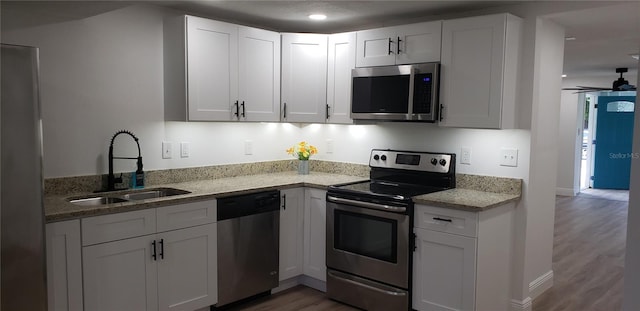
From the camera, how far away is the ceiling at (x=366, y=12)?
116 inches

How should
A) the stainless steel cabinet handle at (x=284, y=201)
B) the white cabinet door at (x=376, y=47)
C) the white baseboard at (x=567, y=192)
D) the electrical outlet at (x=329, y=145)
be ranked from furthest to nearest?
the white baseboard at (x=567, y=192) < the electrical outlet at (x=329, y=145) < the stainless steel cabinet handle at (x=284, y=201) < the white cabinet door at (x=376, y=47)

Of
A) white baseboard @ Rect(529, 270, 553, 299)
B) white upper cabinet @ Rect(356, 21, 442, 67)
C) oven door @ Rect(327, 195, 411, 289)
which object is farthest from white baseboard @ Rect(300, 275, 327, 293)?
white upper cabinet @ Rect(356, 21, 442, 67)

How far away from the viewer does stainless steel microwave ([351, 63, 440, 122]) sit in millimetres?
3338

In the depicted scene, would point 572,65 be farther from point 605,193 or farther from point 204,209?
point 204,209

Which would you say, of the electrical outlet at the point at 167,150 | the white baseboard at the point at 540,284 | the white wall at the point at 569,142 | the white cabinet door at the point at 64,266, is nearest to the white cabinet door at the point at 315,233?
the electrical outlet at the point at 167,150

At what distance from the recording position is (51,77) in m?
2.95

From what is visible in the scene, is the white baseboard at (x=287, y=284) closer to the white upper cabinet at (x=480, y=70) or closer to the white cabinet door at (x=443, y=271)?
the white cabinet door at (x=443, y=271)

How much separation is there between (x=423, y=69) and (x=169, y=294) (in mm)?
2276

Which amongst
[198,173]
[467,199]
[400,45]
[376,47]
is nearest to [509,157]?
[467,199]

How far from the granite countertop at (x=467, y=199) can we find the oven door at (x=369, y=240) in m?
0.20

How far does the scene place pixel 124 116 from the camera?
3.32m

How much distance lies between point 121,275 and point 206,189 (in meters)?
0.82

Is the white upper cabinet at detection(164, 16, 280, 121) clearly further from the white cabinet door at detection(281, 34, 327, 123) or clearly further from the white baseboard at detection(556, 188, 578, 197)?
the white baseboard at detection(556, 188, 578, 197)

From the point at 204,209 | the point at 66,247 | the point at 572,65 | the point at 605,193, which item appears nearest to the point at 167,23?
the point at 204,209
